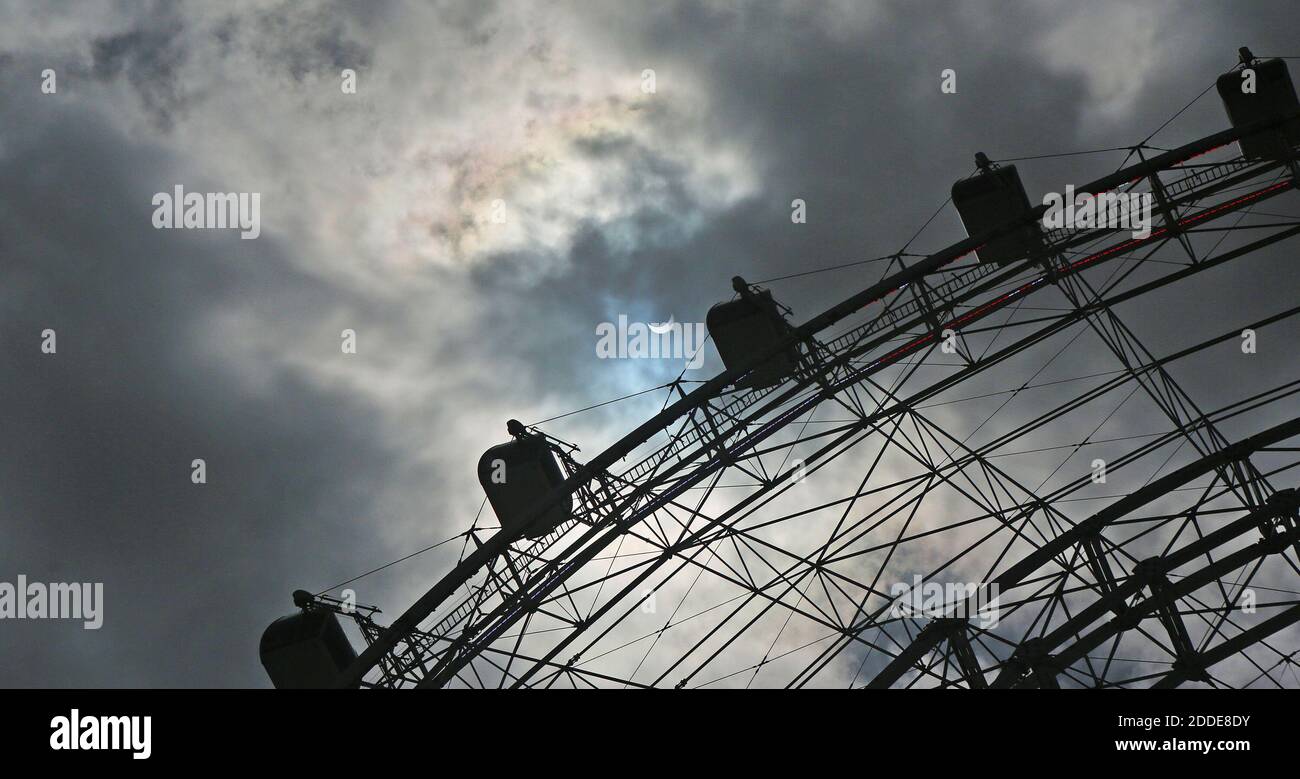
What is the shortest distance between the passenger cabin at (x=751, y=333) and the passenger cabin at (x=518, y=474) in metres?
4.65

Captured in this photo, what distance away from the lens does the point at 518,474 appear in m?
24.2

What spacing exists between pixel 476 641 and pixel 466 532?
2.38 metres

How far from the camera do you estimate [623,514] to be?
926 inches

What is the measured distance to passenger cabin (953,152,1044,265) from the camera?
21.8 meters

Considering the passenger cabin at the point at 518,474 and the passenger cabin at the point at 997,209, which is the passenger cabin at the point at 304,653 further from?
the passenger cabin at the point at 997,209

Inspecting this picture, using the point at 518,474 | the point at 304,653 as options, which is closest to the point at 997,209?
the point at 518,474

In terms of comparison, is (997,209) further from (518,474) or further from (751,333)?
(518,474)

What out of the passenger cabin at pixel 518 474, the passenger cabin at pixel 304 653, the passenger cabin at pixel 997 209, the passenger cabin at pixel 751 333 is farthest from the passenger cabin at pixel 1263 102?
the passenger cabin at pixel 304 653

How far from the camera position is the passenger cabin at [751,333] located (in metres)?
22.9

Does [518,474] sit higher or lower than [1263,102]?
lower

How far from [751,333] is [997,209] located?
5.67 metres
